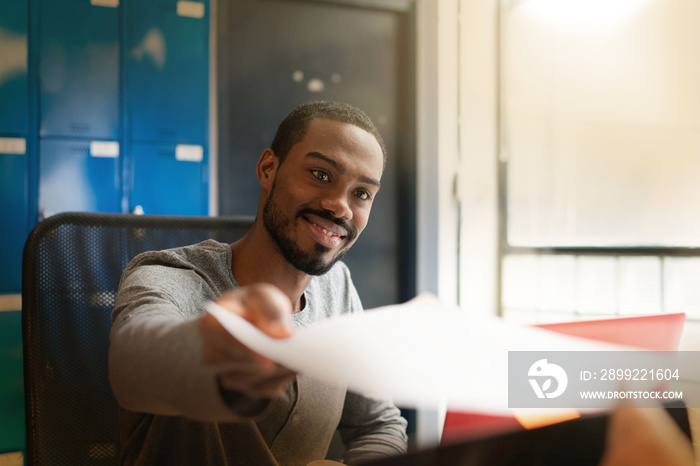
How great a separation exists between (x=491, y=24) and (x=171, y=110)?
1.59 m

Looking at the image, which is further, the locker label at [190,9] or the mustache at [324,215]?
the locker label at [190,9]

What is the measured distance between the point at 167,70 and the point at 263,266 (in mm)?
1613

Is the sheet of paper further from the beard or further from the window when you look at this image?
the window

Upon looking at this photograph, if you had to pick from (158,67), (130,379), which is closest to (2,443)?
(158,67)

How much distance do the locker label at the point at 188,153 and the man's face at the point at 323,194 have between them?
1452mm

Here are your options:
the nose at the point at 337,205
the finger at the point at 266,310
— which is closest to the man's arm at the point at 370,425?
the nose at the point at 337,205

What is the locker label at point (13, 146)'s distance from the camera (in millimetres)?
2025

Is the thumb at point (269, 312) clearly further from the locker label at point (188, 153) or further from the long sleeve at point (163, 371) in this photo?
the locker label at point (188, 153)

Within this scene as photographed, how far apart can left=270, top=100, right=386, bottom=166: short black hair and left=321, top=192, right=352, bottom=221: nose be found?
0.45ft

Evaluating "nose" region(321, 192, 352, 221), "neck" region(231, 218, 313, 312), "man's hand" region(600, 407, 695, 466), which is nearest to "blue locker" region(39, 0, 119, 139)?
"neck" region(231, 218, 313, 312)

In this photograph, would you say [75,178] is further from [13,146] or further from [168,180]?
[168,180]

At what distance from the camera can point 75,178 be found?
2.11 meters

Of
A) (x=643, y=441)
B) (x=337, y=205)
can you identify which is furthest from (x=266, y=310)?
(x=337, y=205)

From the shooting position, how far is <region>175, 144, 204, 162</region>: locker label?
2254 millimetres
